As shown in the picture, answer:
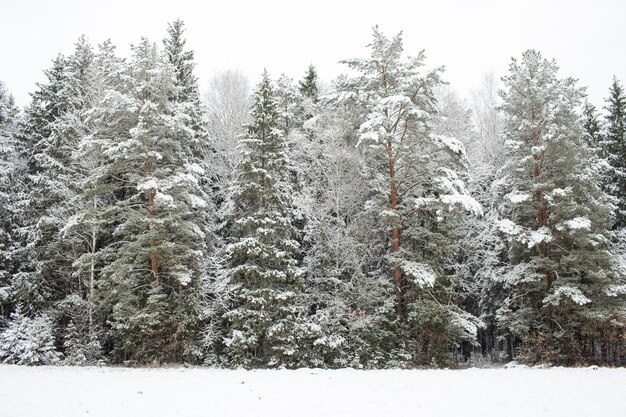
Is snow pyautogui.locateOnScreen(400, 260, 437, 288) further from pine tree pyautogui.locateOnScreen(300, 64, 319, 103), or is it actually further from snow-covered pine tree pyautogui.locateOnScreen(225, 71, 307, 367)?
pine tree pyautogui.locateOnScreen(300, 64, 319, 103)

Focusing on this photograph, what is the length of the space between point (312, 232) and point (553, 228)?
1089 centimetres

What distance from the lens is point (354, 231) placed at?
2125 centimetres

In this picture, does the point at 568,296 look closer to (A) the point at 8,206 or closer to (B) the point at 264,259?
(B) the point at 264,259

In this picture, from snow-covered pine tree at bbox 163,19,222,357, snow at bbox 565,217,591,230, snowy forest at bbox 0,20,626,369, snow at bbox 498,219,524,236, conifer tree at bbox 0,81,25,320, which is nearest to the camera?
snow at bbox 565,217,591,230

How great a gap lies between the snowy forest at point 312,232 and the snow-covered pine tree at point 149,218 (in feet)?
0.30

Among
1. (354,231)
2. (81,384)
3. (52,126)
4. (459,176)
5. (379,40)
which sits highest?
(379,40)

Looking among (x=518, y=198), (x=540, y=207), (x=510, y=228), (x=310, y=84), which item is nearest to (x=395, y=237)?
(x=510, y=228)

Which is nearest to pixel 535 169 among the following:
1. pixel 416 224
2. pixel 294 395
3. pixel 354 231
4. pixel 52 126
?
pixel 416 224

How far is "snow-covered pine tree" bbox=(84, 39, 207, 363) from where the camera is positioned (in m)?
17.6

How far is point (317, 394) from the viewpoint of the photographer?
10.3 meters

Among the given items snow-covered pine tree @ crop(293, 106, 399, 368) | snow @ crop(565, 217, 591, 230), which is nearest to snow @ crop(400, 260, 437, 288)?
snow-covered pine tree @ crop(293, 106, 399, 368)

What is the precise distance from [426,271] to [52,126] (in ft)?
64.4

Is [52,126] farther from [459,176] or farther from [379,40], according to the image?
[459,176]

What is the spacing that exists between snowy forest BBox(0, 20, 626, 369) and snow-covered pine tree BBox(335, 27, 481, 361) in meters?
0.10
